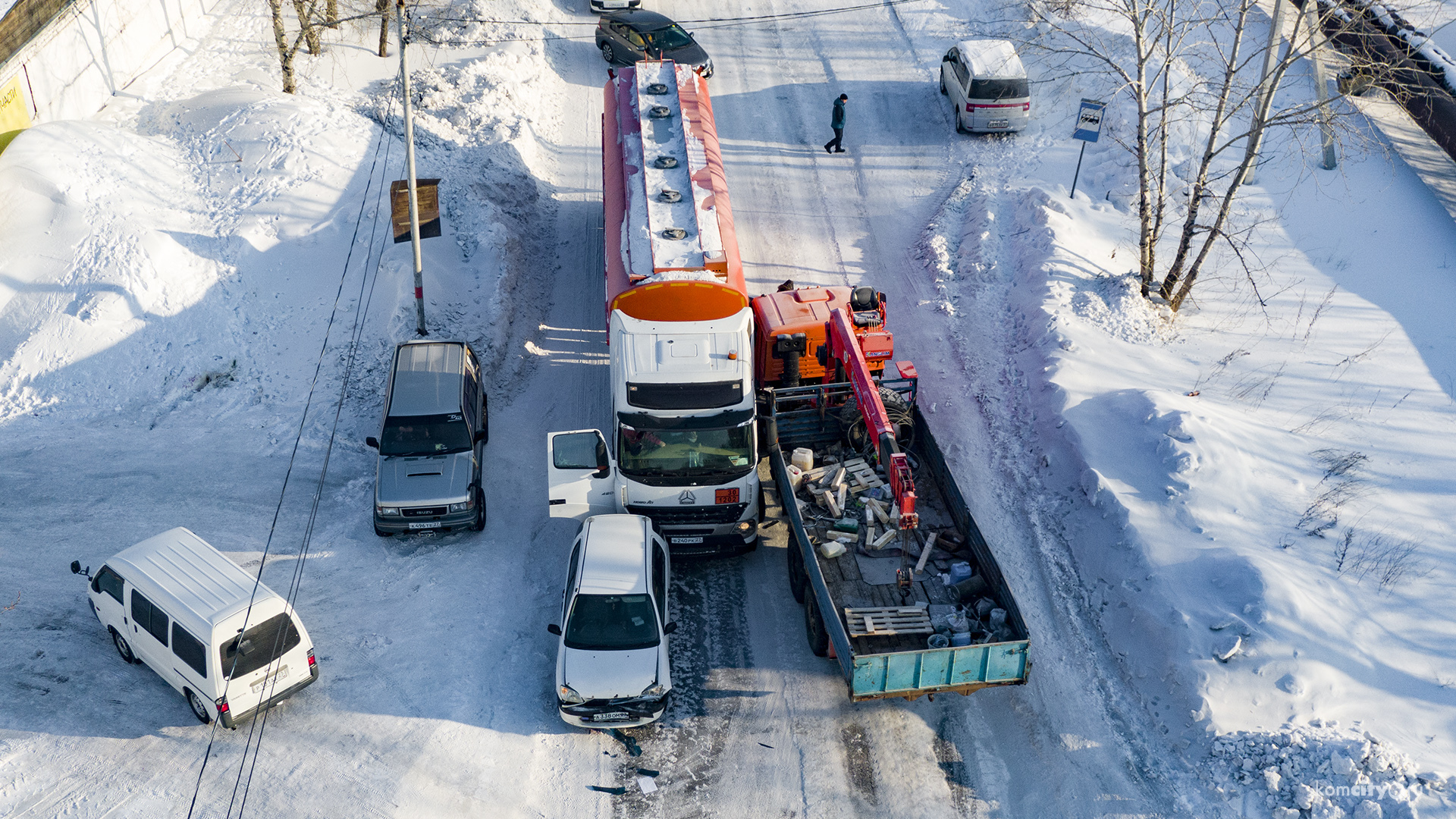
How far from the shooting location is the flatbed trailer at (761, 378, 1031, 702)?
12.0 metres

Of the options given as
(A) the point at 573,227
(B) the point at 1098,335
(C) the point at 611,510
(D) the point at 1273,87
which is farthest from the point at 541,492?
(D) the point at 1273,87

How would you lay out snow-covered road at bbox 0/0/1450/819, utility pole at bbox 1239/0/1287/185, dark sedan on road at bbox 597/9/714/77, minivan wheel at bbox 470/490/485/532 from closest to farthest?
snow-covered road at bbox 0/0/1450/819 < minivan wheel at bbox 470/490/485/532 < utility pole at bbox 1239/0/1287/185 < dark sedan on road at bbox 597/9/714/77

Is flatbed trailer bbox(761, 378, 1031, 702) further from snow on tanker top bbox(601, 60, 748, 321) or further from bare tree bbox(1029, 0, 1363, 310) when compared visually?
bare tree bbox(1029, 0, 1363, 310)

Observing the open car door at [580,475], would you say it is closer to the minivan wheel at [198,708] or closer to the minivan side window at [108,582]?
the minivan wheel at [198,708]

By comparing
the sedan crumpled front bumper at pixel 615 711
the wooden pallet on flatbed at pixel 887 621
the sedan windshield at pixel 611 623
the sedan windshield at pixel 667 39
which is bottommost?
the sedan crumpled front bumper at pixel 615 711

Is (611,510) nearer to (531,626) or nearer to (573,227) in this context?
(531,626)

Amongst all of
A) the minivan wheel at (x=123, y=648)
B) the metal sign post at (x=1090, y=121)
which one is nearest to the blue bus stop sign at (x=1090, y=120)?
the metal sign post at (x=1090, y=121)

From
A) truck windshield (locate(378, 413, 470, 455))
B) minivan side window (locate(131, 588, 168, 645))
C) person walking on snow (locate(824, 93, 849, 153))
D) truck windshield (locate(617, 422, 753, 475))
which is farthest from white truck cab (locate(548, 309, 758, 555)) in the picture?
person walking on snow (locate(824, 93, 849, 153))

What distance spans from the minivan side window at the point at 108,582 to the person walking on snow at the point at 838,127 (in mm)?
17281

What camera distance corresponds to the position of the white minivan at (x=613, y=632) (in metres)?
12.6

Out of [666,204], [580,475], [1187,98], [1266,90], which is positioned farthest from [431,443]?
[1187,98]

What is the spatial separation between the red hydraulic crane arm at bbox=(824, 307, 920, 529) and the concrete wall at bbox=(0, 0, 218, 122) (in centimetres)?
1735

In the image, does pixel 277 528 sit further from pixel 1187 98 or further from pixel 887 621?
pixel 1187 98

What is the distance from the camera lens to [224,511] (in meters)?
16.4
